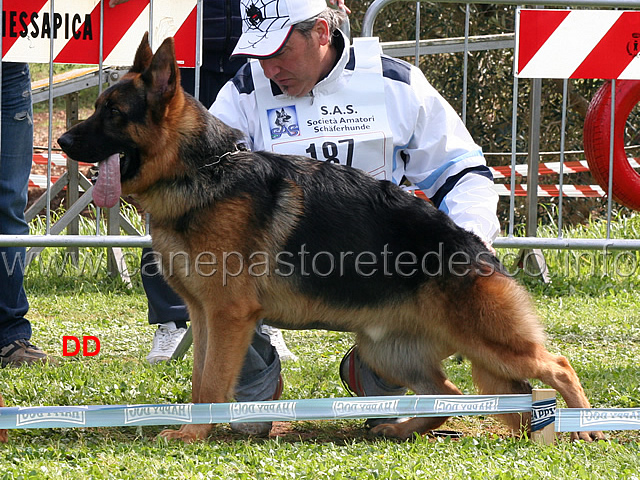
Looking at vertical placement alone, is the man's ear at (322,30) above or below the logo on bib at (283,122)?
above

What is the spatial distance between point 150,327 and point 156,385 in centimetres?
177

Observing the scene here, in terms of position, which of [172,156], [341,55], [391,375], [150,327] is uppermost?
[341,55]

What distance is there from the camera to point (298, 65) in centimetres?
362

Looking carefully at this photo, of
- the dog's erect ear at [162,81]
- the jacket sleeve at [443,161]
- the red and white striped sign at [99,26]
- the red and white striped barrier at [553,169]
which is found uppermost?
the red and white striped sign at [99,26]

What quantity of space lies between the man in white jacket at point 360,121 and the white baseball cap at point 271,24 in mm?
131

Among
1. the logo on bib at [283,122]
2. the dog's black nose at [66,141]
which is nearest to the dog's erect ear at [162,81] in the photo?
the dog's black nose at [66,141]

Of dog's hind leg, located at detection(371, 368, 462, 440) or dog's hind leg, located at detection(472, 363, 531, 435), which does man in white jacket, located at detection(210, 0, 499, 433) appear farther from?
dog's hind leg, located at detection(472, 363, 531, 435)

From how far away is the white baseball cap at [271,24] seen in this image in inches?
137

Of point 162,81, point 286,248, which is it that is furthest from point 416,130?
point 162,81

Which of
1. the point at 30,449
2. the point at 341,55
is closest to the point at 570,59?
the point at 341,55

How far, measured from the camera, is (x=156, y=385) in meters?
3.90

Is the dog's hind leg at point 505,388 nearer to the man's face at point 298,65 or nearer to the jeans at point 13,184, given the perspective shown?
the man's face at point 298,65

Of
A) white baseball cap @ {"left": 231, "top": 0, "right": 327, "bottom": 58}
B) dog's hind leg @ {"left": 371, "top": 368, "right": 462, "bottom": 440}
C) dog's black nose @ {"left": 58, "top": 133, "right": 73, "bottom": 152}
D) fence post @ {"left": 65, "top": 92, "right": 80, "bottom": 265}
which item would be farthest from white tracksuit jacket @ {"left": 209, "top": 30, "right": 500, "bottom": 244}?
fence post @ {"left": 65, "top": 92, "right": 80, "bottom": 265}

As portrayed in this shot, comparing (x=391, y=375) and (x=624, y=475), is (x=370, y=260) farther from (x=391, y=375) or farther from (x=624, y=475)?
(x=624, y=475)
